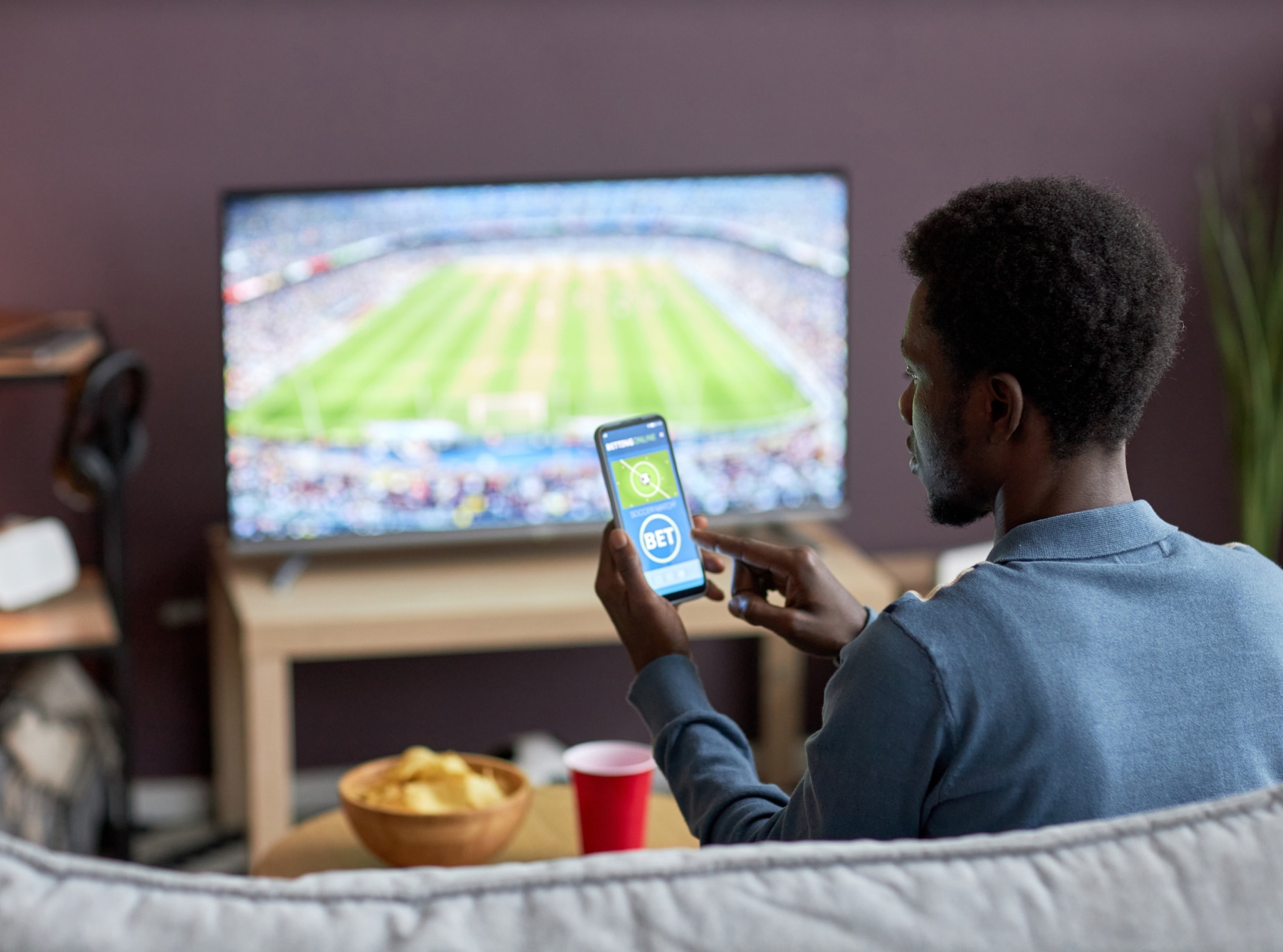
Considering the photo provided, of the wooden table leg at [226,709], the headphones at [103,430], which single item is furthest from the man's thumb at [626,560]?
the wooden table leg at [226,709]

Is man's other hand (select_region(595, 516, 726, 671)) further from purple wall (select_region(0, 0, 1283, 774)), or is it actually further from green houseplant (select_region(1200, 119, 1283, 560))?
green houseplant (select_region(1200, 119, 1283, 560))

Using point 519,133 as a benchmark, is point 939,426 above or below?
below

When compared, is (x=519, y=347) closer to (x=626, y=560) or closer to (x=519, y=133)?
(x=519, y=133)

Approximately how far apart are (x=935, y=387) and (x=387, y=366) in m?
1.94

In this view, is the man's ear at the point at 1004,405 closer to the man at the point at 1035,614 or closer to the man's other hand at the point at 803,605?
the man at the point at 1035,614

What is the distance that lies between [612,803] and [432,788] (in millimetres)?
218

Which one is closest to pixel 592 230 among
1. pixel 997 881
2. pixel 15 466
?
pixel 15 466

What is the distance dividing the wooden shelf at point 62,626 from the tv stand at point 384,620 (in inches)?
9.6

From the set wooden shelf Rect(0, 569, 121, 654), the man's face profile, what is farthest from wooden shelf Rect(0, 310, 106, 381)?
the man's face profile

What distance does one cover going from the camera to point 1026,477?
1.16 meters

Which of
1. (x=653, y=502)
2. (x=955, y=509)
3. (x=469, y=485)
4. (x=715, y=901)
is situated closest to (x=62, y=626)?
(x=469, y=485)

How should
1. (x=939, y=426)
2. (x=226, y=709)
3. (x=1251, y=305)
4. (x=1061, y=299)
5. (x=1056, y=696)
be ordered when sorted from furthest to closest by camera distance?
1. (x=1251, y=305)
2. (x=226, y=709)
3. (x=939, y=426)
4. (x=1061, y=299)
5. (x=1056, y=696)

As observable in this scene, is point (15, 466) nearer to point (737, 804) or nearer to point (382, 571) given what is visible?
→ point (382, 571)

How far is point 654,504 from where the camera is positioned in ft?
5.31
